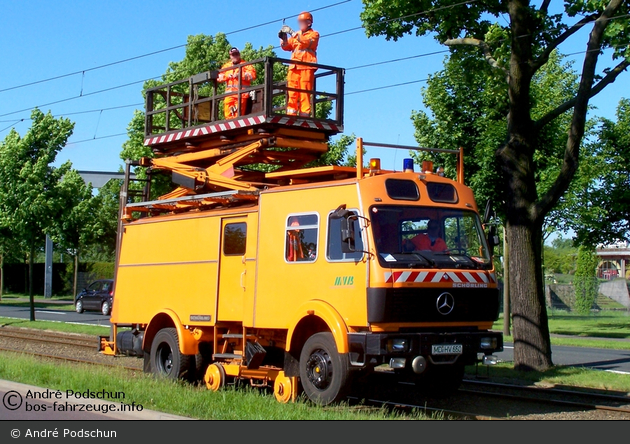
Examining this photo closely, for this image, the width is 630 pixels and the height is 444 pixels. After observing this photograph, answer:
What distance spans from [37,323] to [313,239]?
1861 centimetres

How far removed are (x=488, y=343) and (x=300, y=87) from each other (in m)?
5.20

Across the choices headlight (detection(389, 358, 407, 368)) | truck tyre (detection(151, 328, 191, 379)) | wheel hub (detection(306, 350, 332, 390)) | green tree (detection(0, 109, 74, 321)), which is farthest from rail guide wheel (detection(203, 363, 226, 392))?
green tree (detection(0, 109, 74, 321))

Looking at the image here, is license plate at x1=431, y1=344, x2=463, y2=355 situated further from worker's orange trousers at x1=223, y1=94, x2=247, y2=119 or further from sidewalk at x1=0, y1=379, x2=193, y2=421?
worker's orange trousers at x1=223, y1=94, x2=247, y2=119

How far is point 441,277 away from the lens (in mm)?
9711

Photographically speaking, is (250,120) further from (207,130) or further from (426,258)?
(426,258)

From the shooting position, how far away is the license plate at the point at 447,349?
9633 mm

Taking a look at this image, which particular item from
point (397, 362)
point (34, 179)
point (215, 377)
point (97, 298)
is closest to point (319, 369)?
point (397, 362)

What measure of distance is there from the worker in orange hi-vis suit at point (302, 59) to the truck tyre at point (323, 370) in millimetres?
4286

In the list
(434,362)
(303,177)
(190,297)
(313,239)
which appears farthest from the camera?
(190,297)

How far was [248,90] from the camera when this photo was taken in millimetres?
12477

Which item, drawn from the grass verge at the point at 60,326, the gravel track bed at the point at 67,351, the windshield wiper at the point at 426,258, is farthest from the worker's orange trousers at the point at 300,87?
the grass verge at the point at 60,326

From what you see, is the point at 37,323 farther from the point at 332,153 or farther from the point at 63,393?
the point at 63,393
